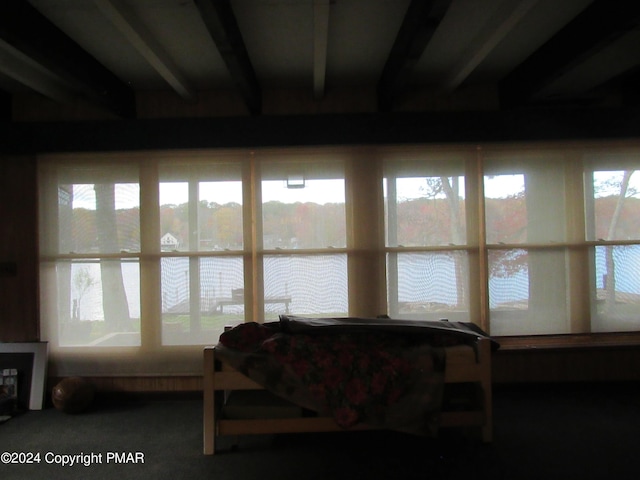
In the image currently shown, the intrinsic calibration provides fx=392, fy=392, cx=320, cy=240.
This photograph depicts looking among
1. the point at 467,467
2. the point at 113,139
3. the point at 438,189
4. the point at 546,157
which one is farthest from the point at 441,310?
the point at 113,139

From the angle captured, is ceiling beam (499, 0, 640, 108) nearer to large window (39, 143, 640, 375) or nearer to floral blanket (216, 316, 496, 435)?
large window (39, 143, 640, 375)

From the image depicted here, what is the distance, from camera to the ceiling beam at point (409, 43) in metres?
2.17

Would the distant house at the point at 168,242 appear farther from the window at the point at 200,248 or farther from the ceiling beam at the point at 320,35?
the ceiling beam at the point at 320,35

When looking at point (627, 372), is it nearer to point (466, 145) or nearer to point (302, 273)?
point (466, 145)

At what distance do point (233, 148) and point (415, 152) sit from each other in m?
1.65

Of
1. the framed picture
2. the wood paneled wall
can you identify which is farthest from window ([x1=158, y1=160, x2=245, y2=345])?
the wood paneled wall

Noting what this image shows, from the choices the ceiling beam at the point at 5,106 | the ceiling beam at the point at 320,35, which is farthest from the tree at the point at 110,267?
Answer: the ceiling beam at the point at 320,35

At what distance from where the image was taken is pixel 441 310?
3572 mm

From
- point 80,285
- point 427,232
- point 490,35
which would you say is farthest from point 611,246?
point 80,285

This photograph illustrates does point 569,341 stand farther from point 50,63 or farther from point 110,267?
point 50,63

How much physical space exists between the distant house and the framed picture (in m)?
1.33

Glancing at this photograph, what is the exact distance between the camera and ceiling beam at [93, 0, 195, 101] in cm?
216

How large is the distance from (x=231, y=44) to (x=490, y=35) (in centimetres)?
167

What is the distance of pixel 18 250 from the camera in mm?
3588
